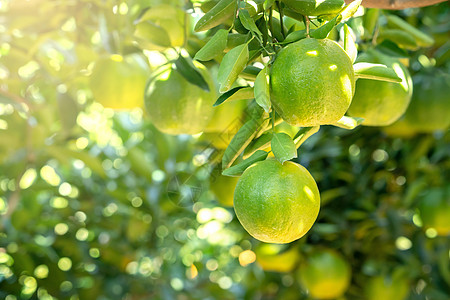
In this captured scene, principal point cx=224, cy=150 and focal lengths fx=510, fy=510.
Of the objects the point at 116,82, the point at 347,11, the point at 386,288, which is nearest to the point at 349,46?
the point at 347,11

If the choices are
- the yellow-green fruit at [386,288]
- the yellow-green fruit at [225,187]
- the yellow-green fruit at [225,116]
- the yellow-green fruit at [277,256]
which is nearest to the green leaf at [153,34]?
the yellow-green fruit at [225,116]

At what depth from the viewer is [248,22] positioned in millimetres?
679

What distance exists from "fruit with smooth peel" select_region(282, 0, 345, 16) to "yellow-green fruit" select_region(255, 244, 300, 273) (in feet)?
4.37

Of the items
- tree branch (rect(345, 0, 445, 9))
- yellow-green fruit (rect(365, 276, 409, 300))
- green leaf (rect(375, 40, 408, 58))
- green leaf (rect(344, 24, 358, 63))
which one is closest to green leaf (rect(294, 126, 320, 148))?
green leaf (rect(344, 24, 358, 63))

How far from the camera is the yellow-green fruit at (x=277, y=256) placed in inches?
76.1

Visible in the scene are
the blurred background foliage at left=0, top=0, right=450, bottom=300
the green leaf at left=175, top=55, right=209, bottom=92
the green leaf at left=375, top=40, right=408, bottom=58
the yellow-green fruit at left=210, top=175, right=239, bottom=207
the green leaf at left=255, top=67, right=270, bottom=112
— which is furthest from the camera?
the blurred background foliage at left=0, top=0, right=450, bottom=300

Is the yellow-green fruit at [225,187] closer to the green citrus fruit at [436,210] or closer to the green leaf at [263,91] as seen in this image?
the green leaf at [263,91]

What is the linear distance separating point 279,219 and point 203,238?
284cm

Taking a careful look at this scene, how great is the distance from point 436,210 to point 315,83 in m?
1.33

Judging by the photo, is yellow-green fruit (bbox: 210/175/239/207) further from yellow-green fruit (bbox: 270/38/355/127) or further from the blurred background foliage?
yellow-green fruit (bbox: 270/38/355/127)

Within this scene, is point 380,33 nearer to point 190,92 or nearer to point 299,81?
point 190,92

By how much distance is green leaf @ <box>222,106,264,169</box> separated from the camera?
73cm

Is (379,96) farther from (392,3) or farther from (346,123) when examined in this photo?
(346,123)

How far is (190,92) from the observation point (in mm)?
1031
